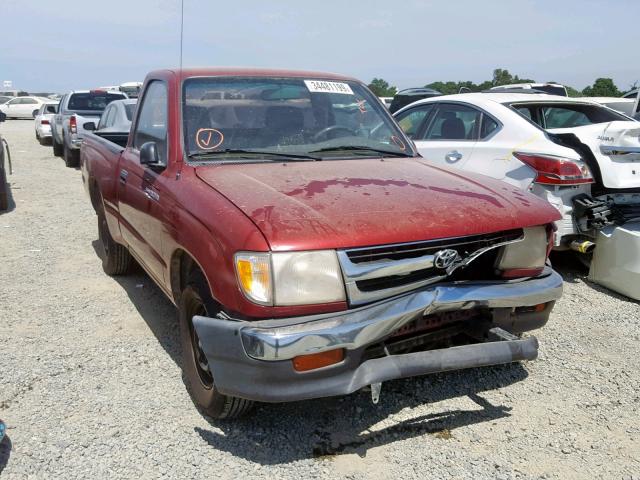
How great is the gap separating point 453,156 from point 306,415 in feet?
11.7

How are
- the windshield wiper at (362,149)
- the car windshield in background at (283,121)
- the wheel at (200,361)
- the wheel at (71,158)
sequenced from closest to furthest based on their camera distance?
the wheel at (200,361)
the car windshield in background at (283,121)
the windshield wiper at (362,149)
the wheel at (71,158)

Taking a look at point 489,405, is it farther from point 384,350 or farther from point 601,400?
point 384,350

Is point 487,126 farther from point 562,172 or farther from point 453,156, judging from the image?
point 562,172

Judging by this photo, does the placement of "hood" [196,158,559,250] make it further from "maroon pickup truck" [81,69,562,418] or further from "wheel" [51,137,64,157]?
"wheel" [51,137,64,157]

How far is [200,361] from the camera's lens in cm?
322

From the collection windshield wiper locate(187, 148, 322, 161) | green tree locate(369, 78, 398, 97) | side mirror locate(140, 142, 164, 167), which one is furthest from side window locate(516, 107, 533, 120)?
green tree locate(369, 78, 398, 97)

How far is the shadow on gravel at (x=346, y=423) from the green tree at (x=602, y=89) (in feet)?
56.8

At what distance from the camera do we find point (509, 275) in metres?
3.16

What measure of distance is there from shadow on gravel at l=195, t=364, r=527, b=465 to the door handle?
113 inches

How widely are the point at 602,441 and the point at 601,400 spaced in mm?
468

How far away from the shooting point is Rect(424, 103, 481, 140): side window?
602cm

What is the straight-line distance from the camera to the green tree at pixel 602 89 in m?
18.3

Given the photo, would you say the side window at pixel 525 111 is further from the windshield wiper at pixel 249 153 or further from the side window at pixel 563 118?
the windshield wiper at pixel 249 153

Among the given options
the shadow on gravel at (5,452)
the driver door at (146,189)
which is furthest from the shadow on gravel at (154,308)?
the shadow on gravel at (5,452)
